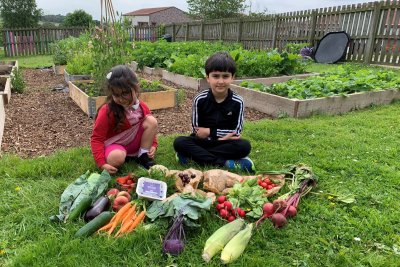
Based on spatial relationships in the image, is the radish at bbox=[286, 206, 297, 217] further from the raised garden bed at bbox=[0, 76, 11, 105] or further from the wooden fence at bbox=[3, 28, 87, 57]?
the wooden fence at bbox=[3, 28, 87, 57]

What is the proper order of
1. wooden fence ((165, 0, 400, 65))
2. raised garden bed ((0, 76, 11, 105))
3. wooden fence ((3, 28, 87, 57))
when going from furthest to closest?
wooden fence ((3, 28, 87, 57)) < wooden fence ((165, 0, 400, 65)) < raised garden bed ((0, 76, 11, 105))

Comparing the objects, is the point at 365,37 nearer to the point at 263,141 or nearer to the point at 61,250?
the point at 263,141

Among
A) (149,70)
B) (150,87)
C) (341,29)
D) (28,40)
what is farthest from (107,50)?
(28,40)

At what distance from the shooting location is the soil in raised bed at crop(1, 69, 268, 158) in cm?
403

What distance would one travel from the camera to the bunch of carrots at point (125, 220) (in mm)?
2205

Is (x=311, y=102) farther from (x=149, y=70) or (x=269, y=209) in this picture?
(x=149, y=70)

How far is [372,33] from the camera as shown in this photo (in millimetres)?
10461

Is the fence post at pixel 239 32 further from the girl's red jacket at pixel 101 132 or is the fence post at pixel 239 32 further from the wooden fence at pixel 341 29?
the girl's red jacket at pixel 101 132

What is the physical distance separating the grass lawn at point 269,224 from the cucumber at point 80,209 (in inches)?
2.5

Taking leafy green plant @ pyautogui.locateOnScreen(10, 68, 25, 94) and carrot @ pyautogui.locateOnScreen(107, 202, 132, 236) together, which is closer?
carrot @ pyautogui.locateOnScreen(107, 202, 132, 236)

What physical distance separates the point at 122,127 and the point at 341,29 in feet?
35.8

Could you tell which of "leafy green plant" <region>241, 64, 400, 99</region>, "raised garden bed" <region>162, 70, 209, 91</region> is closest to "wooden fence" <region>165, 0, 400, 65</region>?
"leafy green plant" <region>241, 64, 400, 99</region>

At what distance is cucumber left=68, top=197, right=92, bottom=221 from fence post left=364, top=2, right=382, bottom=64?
10.7m

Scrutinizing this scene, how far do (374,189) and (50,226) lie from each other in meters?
2.65
